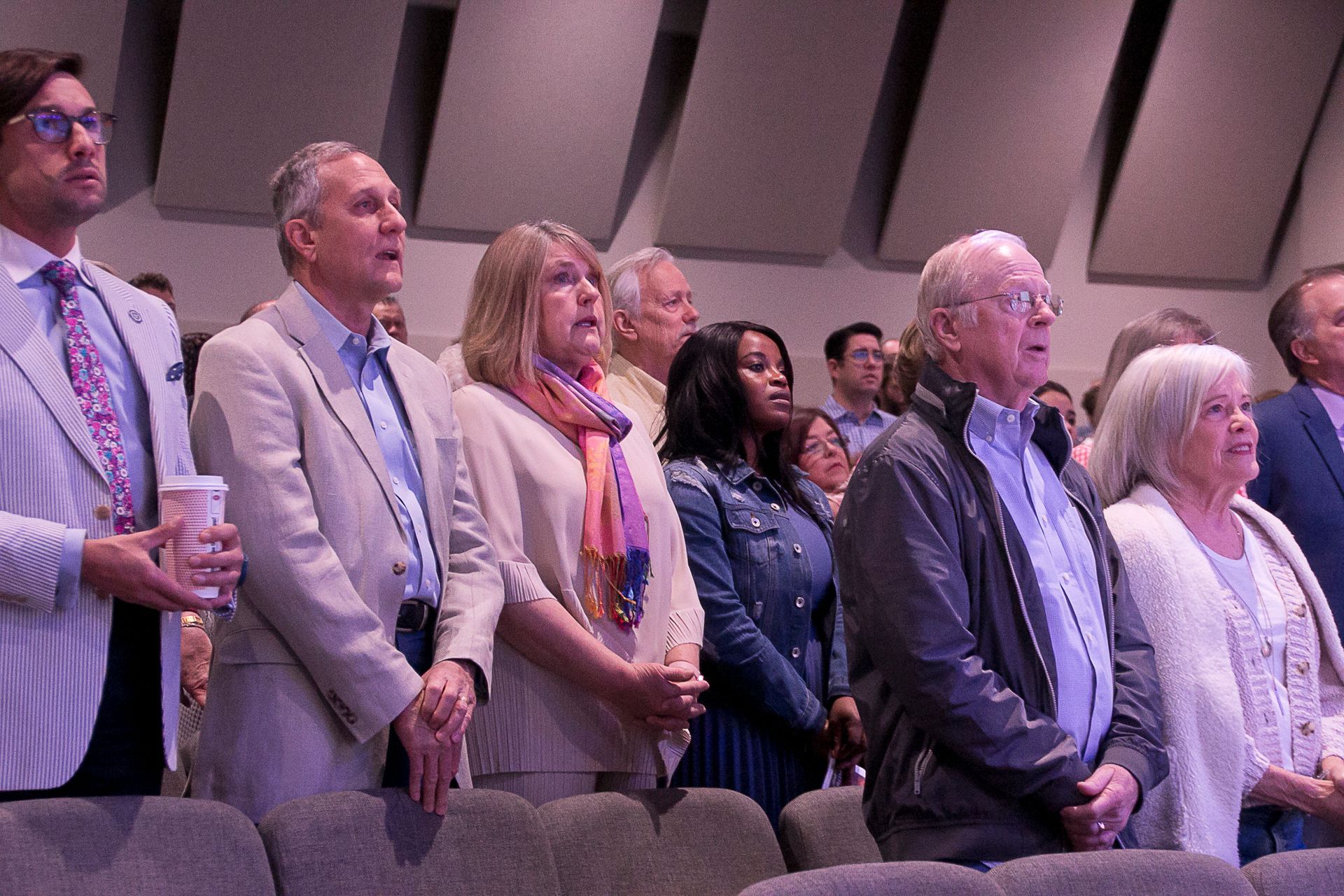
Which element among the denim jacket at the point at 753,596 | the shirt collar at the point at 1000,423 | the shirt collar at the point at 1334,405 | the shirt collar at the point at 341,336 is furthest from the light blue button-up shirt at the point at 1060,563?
the shirt collar at the point at 1334,405

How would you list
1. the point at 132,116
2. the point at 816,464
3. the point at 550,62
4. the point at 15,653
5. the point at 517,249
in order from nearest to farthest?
1. the point at 15,653
2. the point at 517,249
3. the point at 816,464
4. the point at 132,116
5. the point at 550,62

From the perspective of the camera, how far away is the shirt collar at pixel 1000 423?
2145 mm

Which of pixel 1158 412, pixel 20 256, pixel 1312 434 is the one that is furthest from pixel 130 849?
pixel 1312 434

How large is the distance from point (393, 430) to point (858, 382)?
348 cm

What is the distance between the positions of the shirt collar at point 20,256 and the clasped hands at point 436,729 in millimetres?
772

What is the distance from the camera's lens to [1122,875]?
5.70 ft

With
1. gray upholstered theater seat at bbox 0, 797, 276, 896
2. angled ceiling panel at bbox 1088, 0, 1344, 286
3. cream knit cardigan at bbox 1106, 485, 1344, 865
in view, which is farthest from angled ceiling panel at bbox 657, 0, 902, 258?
gray upholstered theater seat at bbox 0, 797, 276, 896

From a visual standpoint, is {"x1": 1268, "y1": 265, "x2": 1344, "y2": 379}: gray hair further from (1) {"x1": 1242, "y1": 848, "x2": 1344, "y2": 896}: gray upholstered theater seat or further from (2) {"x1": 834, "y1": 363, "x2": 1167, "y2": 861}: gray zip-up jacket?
(1) {"x1": 1242, "y1": 848, "x2": 1344, "y2": 896}: gray upholstered theater seat

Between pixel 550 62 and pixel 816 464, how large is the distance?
9.71 feet

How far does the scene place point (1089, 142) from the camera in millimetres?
7062

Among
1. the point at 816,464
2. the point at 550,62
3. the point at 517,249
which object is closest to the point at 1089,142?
the point at 550,62

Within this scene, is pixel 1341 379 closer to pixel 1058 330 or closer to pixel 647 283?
pixel 647 283

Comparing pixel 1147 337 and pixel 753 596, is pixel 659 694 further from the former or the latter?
pixel 1147 337

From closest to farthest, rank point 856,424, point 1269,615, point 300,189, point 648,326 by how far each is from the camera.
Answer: point 300,189, point 1269,615, point 648,326, point 856,424
